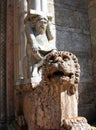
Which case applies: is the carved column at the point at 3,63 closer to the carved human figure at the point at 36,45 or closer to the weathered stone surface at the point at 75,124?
the carved human figure at the point at 36,45

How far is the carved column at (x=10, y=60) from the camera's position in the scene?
4.84 meters

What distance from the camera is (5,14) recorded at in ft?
17.7

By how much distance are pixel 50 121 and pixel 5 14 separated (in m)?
3.29

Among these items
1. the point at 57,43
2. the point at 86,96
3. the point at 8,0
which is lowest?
the point at 86,96

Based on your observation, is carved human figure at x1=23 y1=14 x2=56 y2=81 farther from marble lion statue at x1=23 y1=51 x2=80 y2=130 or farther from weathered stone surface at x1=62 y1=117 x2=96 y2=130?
weathered stone surface at x1=62 y1=117 x2=96 y2=130

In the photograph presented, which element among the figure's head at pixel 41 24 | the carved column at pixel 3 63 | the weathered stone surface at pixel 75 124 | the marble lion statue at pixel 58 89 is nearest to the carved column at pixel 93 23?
the carved column at pixel 3 63

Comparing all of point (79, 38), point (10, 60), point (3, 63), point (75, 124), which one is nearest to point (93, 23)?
point (79, 38)

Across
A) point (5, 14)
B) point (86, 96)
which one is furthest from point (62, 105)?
point (5, 14)

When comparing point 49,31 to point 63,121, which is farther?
point 49,31

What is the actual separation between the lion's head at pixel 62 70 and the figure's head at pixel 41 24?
4.88 ft

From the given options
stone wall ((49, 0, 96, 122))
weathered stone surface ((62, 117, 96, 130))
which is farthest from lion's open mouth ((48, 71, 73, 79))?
stone wall ((49, 0, 96, 122))

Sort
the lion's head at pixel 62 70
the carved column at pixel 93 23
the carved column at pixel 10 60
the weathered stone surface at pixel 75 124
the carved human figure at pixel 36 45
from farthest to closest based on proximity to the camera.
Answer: the carved column at pixel 93 23, the carved column at pixel 10 60, the carved human figure at pixel 36 45, the lion's head at pixel 62 70, the weathered stone surface at pixel 75 124

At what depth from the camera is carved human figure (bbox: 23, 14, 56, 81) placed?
3903 mm

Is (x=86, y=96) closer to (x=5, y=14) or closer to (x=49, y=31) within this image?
(x=49, y=31)
